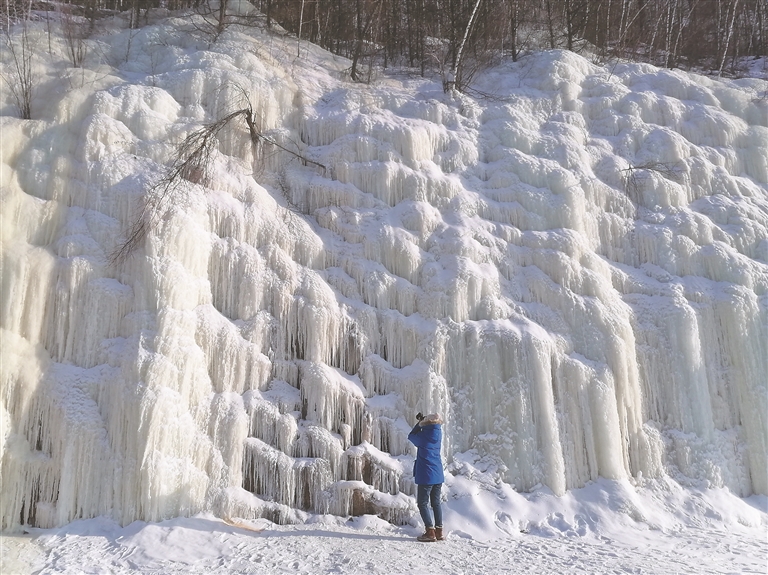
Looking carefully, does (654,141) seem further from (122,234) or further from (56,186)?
(56,186)

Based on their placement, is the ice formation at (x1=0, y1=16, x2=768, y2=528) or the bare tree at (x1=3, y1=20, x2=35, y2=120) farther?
the bare tree at (x1=3, y1=20, x2=35, y2=120)

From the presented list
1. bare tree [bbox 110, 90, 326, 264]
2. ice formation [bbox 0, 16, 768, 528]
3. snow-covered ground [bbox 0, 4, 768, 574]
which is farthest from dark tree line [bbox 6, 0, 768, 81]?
bare tree [bbox 110, 90, 326, 264]

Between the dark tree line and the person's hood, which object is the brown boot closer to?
the person's hood

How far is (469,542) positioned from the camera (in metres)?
5.77

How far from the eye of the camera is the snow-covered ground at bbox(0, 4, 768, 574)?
5.74 meters

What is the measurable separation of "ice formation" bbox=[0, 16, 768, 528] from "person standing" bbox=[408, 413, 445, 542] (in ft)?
2.20

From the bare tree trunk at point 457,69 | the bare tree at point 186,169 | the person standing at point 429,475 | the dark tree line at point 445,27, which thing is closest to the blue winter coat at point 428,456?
the person standing at point 429,475

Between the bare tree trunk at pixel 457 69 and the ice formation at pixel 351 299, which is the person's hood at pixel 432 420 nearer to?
the ice formation at pixel 351 299

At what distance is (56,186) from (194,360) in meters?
2.98

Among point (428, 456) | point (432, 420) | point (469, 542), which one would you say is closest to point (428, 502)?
point (428, 456)

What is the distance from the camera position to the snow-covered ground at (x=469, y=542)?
5023 millimetres

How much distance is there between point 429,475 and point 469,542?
2.82ft

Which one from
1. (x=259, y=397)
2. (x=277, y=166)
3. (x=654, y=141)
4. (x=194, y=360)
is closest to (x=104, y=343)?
(x=194, y=360)

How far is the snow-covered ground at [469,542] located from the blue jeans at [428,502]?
23 cm
